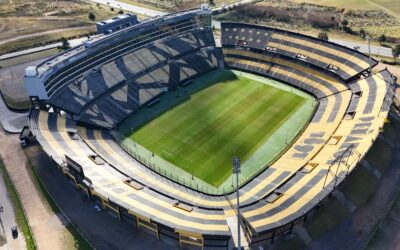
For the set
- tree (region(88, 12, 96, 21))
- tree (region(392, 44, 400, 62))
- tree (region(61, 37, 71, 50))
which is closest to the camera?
tree (region(392, 44, 400, 62))

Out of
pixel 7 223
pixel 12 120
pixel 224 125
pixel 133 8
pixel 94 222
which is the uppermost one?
pixel 133 8

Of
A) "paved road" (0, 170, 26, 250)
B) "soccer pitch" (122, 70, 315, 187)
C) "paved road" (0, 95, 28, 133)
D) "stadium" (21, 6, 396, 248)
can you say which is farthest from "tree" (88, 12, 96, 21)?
"paved road" (0, 170, 26, 250)

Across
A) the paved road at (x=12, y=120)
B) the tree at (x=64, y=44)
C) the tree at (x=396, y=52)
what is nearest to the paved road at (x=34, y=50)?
the tree at (x=64, y=44)

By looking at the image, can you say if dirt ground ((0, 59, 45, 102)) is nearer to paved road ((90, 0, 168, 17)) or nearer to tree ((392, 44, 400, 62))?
paved road ((90, 0, 168, 17))

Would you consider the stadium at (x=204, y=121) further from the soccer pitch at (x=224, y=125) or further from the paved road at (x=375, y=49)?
the paved road at (x=375, y=49)

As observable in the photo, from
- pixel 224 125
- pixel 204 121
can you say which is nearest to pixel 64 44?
pixel 204 121

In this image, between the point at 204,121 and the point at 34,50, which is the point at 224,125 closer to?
the point at 204,121

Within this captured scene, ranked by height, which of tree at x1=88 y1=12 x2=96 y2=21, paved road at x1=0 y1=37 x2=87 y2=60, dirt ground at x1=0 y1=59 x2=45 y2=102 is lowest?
dirt ground at x1=0 y1=59 x2=45 y2=102
